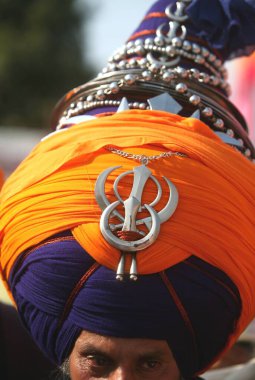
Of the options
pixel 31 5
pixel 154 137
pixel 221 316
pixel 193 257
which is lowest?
pixel 221 316

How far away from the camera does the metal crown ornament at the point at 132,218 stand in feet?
4.66

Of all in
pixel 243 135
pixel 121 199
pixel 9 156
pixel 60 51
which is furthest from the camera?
pixel 60 51

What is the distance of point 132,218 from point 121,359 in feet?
0.89

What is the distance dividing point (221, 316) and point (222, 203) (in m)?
0.22

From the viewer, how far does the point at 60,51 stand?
14.1 m

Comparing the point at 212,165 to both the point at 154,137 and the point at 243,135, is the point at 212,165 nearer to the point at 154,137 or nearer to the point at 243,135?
the point at 154,137

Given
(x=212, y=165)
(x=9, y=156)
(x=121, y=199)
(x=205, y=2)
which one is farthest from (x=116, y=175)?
(x=9, y=156)

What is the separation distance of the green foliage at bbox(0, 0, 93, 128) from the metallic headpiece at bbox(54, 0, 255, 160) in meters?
11.1

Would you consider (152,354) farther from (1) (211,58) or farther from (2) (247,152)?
(1) (211,58)

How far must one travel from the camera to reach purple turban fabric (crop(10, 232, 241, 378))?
56.8 inches

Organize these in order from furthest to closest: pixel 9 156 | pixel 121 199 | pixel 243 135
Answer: pixel 9 156
pixel 243 135
pixel 121 199

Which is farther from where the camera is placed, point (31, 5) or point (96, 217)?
point (31, 5)

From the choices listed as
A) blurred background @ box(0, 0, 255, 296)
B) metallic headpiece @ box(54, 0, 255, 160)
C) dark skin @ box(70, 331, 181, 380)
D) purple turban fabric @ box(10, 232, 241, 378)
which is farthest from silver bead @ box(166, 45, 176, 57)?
blurred background @ box(0, 0, 255, 296)

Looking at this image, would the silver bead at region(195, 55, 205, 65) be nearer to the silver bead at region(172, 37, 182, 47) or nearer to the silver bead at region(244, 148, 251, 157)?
the silver bead at region(172, 37, 182, 47)
